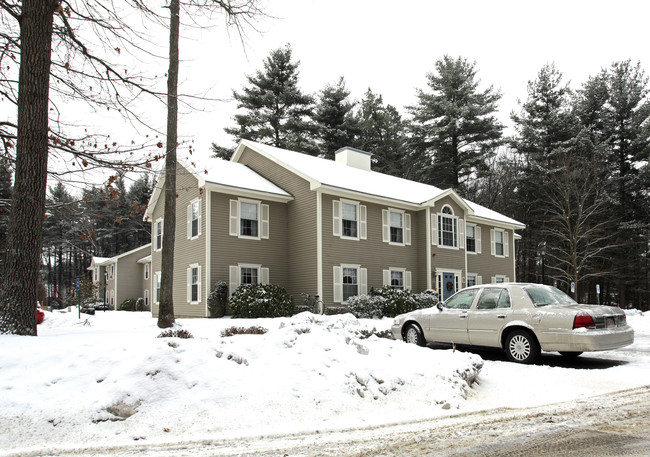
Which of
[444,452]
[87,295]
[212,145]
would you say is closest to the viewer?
[444,452]

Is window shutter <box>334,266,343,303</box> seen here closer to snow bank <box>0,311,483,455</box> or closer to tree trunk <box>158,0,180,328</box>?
tree trunk <box>158,0,180,328</box>

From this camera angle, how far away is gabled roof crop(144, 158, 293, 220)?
19844 mm

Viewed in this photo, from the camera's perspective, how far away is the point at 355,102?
42.4 metres

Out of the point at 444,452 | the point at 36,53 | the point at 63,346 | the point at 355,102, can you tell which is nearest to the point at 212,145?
the point at 355,102

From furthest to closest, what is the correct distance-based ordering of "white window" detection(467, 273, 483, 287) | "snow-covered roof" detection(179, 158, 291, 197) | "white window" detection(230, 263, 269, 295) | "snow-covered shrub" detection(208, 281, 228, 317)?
"white window" detection(467, 273, 483, 287) → "white window" detection(230, 263, 269, 295) → "snow-covered roof" detection(179, 158, 291, 197) → "snow-covered shrub" detection(208, 281, 228, 317)

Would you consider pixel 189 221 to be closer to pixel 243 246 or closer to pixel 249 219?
pixel 249 219

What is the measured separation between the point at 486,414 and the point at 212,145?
121 ft

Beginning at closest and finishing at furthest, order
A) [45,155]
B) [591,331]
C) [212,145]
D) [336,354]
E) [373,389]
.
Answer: [373,389] → [336,354] → [45,155] → [591,331] → [212,145]

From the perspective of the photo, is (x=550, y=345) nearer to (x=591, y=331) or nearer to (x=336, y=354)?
(x=591, y=331)

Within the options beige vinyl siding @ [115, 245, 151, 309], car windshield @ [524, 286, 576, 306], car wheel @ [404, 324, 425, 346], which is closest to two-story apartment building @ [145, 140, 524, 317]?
car wheel @ [404, 324, 425, 346]

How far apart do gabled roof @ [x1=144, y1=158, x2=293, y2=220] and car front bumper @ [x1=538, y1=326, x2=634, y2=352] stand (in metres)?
13.8

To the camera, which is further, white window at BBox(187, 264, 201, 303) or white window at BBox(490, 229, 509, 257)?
white window at BBox(490, 229, 509, 257)

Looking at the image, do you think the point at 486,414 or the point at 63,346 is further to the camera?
the point at 63,346

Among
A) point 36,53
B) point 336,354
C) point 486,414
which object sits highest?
point 36,53
